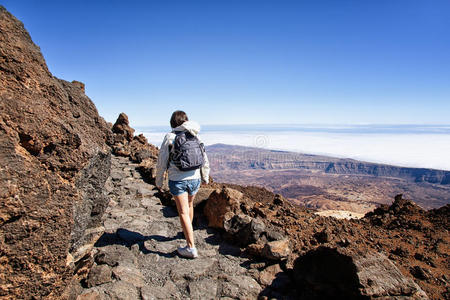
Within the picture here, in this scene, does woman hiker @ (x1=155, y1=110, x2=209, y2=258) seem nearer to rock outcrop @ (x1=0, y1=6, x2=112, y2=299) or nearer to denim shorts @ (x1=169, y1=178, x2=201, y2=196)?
denim shorts @ (x1=169, y1=178, x2=201, y2=196)

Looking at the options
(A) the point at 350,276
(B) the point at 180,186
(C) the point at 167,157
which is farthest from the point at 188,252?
(A) the point at 350,276

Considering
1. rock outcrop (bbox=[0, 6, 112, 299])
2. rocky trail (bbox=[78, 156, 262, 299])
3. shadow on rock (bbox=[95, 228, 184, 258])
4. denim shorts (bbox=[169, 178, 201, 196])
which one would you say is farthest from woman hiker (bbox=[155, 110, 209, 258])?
rock outcrop (bbox=[0, 6, 112, 299])

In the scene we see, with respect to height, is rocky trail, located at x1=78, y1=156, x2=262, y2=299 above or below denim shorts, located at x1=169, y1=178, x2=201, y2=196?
below

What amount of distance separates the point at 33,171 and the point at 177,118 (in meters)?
2.26

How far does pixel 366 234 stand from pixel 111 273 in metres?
6.25

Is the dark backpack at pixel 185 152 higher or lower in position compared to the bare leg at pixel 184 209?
higher

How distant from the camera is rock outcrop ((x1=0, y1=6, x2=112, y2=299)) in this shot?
246cm

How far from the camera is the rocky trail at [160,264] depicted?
12.0 feet

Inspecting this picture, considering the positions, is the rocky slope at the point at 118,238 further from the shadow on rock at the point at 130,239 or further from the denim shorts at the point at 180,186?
the denim shorts at the point at 180,186

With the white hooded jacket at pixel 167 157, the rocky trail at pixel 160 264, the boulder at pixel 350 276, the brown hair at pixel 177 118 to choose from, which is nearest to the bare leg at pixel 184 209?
the white hooded jacket at pixel 167 157

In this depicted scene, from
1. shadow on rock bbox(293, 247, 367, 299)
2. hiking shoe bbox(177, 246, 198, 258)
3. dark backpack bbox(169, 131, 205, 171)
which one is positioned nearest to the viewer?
shadow on rock bbox(293, 247, 367, 299)

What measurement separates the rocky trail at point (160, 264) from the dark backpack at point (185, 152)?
1.87 m

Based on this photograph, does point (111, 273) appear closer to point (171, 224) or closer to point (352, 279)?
point (171, 224)

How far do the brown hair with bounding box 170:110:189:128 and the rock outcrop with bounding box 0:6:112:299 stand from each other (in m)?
1.48
